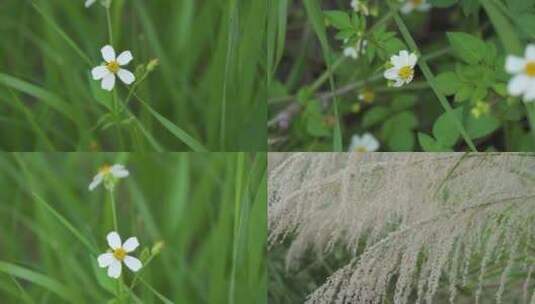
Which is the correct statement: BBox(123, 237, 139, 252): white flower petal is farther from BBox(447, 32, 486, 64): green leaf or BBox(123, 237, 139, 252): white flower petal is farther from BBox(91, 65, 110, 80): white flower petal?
BBox(447, 32, 486, 64): green leaf

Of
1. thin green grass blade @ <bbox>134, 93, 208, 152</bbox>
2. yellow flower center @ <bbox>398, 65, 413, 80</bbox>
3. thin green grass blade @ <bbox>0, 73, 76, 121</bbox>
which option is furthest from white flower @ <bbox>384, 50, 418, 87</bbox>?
thin green grass blade @ <bbox>0, 73, 76, 121</bbox>

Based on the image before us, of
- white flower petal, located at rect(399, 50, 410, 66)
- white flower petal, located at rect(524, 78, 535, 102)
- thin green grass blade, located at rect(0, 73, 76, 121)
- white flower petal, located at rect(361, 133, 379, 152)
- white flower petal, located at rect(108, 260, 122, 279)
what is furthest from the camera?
white flower petal, located at rect(361, 133, 379, 152)

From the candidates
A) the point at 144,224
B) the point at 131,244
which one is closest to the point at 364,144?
the point at 144,224

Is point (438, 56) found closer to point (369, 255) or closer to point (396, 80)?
point (396, 80)

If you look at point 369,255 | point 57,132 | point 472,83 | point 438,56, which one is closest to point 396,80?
point 472,83

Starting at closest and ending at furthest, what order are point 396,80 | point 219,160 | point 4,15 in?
point 396,80, point 219,160, point 4,15

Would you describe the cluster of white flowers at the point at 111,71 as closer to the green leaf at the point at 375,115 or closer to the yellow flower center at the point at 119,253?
the yellow flower center at the point at 119,253

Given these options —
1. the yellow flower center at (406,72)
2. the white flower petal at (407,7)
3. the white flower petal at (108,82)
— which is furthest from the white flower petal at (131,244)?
the white flower petal at (407,7)
